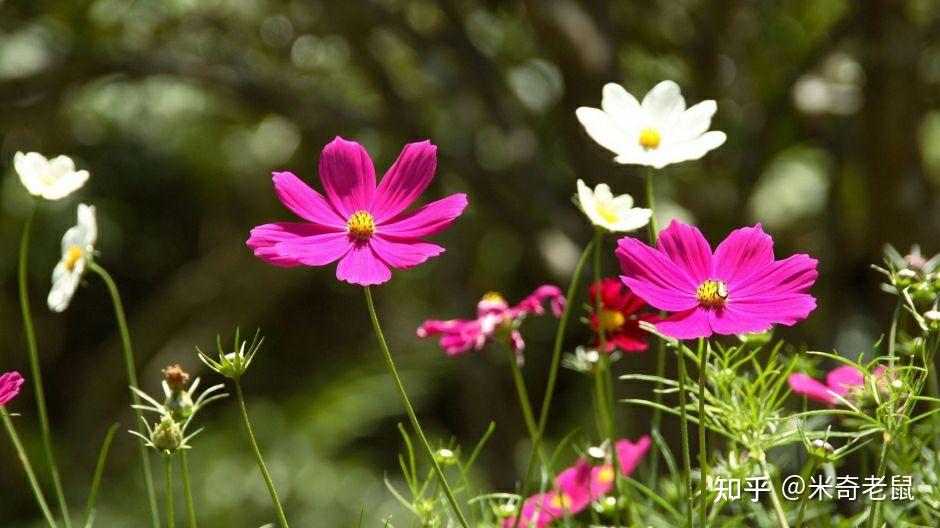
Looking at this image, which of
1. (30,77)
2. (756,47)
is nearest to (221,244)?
(30,77)

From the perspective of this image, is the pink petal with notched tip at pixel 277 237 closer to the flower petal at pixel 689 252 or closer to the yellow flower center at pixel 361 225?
the yellow flower center at pixel 361 225

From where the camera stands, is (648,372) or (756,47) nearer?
(648,372)

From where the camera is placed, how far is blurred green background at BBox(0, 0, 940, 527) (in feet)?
5.68

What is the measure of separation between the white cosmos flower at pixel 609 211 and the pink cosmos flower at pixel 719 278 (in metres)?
0.01

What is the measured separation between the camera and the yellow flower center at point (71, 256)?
1.56 feet

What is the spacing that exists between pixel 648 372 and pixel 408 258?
1.27m

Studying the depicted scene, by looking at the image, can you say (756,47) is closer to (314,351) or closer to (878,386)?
(878,386)

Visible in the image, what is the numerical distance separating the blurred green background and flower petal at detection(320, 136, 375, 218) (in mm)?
1129

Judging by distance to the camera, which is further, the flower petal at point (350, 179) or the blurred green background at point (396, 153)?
the blurred green background at point (396, 153)

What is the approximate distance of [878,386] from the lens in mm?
430

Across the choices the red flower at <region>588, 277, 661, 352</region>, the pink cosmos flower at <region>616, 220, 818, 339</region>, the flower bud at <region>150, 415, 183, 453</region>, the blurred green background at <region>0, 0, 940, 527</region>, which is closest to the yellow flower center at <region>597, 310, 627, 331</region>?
the red flower at <region>588, 277, 661, 352</region>

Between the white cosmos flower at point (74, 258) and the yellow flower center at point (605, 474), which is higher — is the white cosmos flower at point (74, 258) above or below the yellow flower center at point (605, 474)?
above

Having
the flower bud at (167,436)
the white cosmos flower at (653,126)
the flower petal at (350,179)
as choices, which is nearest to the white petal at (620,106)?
the white cosmos flower at (653,126)

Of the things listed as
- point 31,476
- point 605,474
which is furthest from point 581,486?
point 31,476
